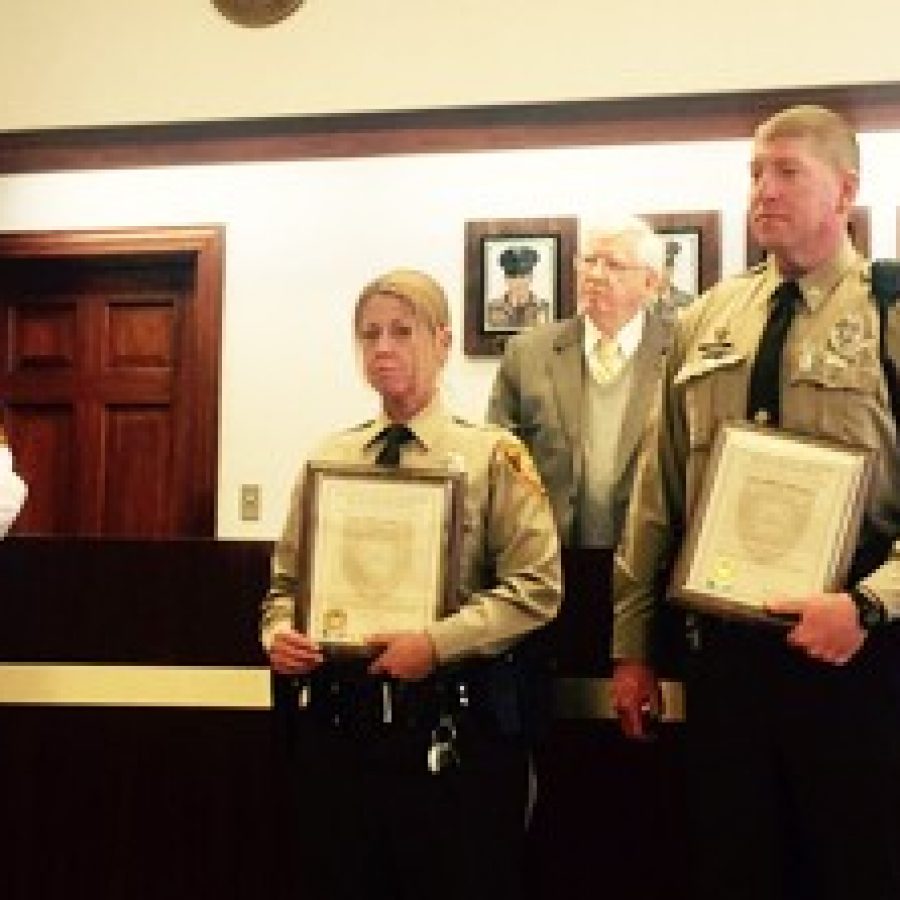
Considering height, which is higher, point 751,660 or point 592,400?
point 592,400

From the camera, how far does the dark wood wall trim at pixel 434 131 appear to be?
148 inches

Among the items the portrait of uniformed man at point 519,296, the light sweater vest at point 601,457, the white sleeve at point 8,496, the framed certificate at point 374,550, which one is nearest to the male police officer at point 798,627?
the framed certificate at point 374,550

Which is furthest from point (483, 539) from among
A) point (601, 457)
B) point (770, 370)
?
point (601, 457)

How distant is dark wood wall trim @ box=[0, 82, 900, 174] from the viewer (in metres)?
3.75

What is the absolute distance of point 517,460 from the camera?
203 centimetres

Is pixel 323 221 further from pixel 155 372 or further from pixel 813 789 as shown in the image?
pixel 813 789

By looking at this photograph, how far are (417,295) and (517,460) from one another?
0.29 meters

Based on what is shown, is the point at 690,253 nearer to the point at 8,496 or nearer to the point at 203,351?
the point at 203,351

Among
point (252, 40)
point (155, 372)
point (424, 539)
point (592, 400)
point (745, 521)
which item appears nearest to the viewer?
point (745, 521)

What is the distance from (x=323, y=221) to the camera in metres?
4.22

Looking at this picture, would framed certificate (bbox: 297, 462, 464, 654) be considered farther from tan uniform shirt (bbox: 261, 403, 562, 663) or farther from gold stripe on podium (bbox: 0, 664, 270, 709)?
gold stripe on podium (bbox: 0, 664, 270, 709)

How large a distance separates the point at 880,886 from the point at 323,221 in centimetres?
297

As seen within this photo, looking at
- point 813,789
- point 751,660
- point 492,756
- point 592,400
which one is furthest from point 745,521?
point 592,400

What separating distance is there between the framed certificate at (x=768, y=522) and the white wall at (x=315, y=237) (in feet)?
7.50
